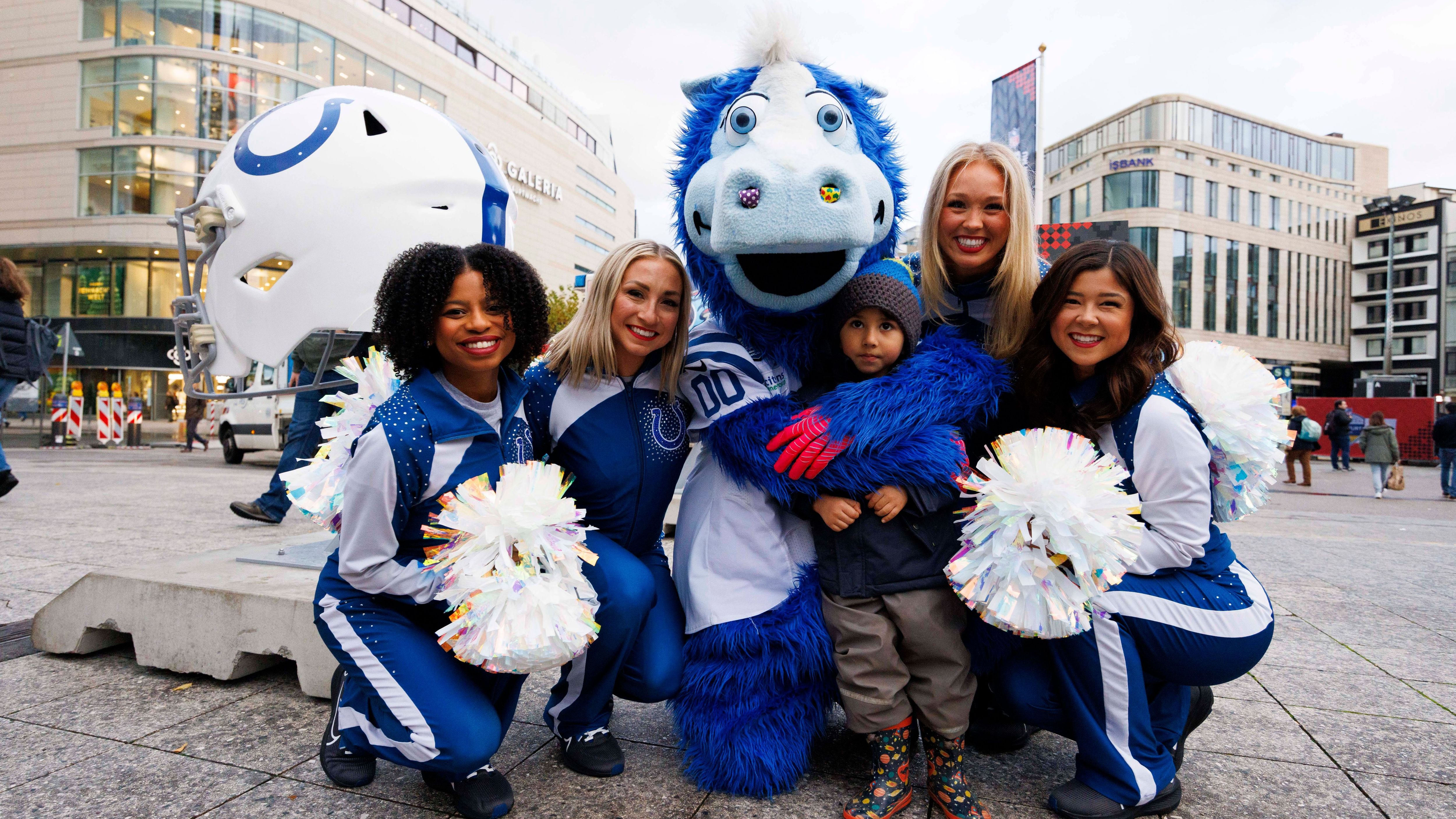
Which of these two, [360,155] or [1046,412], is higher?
[360,155]

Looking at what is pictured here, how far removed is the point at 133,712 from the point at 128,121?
3119 centimetres

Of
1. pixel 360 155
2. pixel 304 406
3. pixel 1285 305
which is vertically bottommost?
pixel 304 406

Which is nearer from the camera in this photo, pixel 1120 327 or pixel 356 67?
pixel 1120 327

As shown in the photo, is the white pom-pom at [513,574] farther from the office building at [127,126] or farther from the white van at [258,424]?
the office building at [127,126]

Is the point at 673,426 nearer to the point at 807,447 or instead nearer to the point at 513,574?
the point at 807,447

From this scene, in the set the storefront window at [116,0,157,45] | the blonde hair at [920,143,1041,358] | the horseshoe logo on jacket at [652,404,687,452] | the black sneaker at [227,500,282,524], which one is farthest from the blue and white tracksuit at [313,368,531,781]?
the storefront window at [116,0,157,45]

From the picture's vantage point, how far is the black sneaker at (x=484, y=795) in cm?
186

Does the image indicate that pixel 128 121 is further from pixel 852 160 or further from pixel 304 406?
pixel 852 160

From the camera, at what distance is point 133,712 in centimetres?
241

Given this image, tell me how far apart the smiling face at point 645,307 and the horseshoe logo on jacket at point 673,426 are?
0.64 feet

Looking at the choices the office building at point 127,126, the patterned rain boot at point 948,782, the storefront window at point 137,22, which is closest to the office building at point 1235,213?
the office building at point 127,126

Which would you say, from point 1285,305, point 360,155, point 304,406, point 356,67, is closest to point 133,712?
point 360,155

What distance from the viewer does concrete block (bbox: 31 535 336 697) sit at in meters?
2.55

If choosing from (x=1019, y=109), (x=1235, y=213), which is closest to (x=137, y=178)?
(x=1019, y=109)
